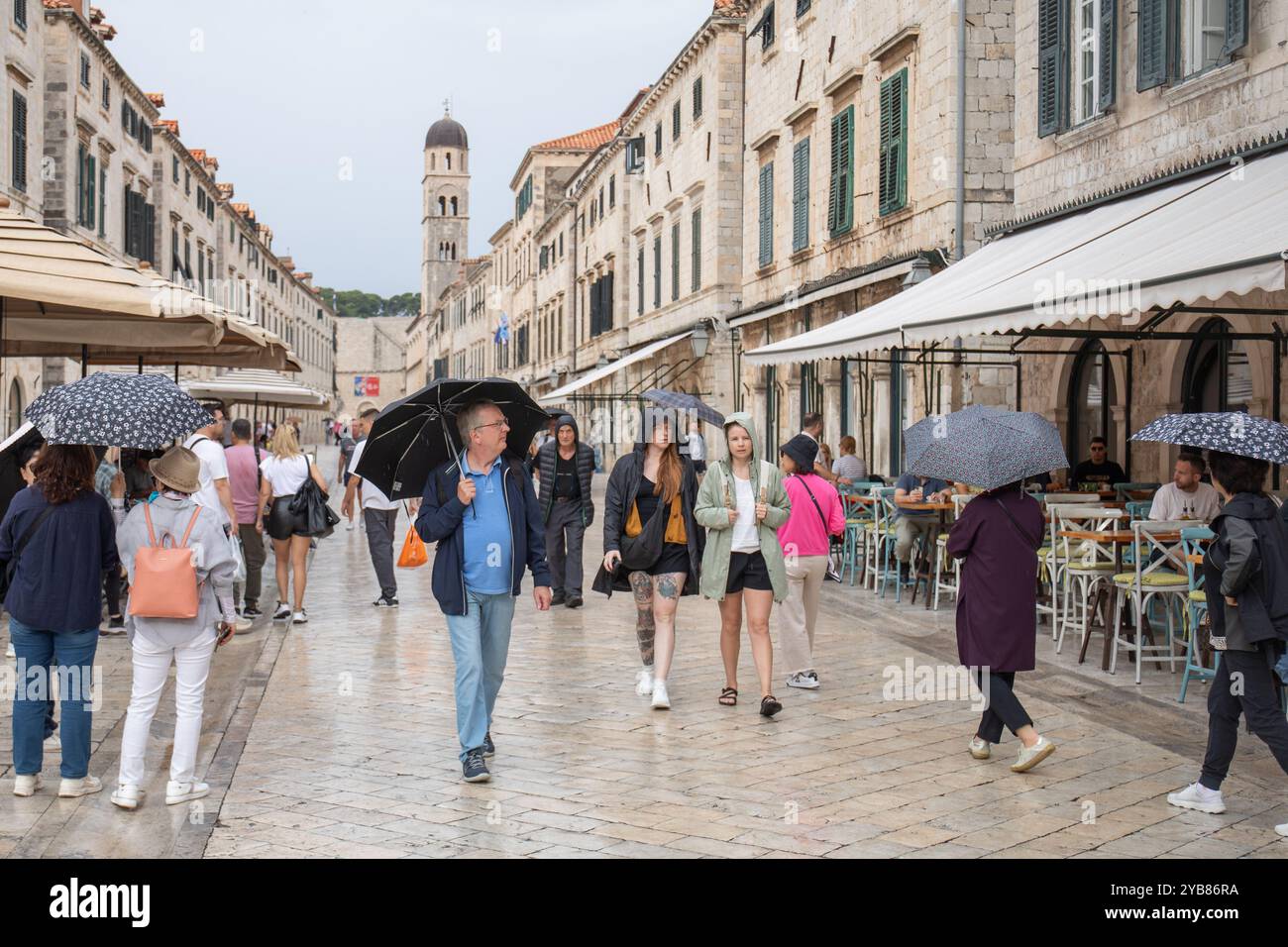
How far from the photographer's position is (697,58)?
2781cm

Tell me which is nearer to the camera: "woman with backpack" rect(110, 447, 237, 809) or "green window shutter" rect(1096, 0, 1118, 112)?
"woman with backpack" rect(110, 447, 237, 809)

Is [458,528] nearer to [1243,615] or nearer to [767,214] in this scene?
[1243,615]

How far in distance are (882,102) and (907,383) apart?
151 inches

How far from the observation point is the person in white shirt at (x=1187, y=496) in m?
9.09

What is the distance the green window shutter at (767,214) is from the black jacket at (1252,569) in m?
18.3

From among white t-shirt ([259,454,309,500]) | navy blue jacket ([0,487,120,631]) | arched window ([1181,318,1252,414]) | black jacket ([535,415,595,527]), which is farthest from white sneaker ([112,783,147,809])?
arched window ([1181,318,1252,414])

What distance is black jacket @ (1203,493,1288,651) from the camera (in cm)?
539

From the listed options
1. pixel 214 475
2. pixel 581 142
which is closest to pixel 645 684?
pixel 214 475

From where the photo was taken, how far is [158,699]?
5.77 meters

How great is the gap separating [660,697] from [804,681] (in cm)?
119

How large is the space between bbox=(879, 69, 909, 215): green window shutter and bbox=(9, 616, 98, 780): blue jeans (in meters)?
13.3

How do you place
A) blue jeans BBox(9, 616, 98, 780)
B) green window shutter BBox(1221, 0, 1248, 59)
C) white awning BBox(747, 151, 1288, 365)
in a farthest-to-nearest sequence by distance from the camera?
green window shutter BBox(1221, 0, 1248, 59) < white awning BBox(747, 151, 1288, 365) < blue jeans BBox(9, 616, 98, 780)

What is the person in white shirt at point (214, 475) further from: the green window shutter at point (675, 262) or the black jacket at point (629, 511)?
the green window shutter at point (675, 262)

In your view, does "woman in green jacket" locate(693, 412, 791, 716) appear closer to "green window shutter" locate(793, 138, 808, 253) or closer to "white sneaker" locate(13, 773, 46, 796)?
"white sneaker" locate(13, 773, 46, 796)
